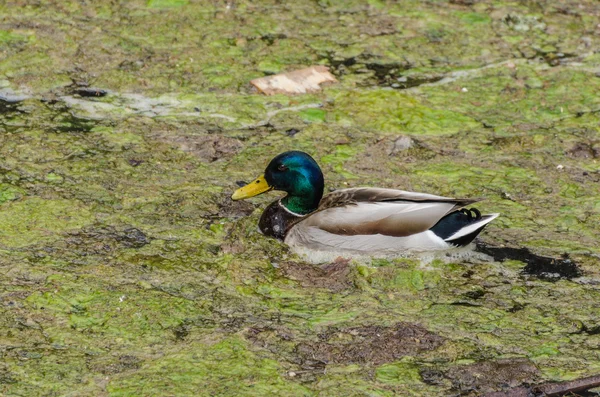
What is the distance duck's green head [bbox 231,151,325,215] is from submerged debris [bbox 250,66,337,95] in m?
1.53

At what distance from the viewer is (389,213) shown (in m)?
5.51

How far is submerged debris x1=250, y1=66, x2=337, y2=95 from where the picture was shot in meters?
7.34

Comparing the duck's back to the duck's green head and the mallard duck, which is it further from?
the duck's green head

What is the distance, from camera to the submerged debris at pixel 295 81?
24.1ft

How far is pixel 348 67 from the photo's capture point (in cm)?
770

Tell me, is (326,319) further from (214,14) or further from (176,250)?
(214,14)

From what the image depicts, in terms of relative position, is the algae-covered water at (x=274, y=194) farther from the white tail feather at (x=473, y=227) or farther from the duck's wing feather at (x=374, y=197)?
the duck's wing feather at (x=374, y=197)

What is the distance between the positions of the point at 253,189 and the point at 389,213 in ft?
2.74

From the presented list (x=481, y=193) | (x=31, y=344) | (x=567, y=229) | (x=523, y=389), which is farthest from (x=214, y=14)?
(x=523, y=389)

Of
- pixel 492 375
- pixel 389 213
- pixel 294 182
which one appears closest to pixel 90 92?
pixel 294 182

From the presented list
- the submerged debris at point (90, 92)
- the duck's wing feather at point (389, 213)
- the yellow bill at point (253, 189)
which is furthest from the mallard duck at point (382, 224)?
the submerged debris at point (90, 92)

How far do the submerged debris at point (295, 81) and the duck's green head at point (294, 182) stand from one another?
1527 mm

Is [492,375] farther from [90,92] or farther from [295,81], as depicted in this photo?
[90,92]

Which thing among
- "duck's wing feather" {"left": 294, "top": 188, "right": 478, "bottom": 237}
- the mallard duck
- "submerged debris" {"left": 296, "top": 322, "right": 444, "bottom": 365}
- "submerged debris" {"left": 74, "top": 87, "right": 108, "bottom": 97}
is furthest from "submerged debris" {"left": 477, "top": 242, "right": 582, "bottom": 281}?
"submerged debris" {"left": 74, "top": 87, "right": 108, "bottom": 97}
